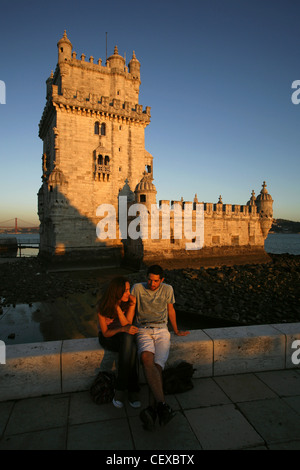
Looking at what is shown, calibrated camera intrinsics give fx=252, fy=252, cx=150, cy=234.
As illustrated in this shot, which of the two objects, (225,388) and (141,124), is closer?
(225,388)

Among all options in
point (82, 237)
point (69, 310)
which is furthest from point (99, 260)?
point (69, 310)

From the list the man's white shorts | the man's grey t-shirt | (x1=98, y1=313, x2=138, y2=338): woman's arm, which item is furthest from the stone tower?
the man's white shorts

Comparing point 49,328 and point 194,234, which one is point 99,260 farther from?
point 49,328

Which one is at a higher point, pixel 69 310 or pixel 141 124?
pixel 141 124

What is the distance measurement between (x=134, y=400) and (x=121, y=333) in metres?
0.79

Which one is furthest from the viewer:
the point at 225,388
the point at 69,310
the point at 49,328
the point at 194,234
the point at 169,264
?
the point at 194,234

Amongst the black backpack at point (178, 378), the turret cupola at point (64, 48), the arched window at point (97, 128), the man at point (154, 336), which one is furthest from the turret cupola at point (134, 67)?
the black backpack at point (178, 378)

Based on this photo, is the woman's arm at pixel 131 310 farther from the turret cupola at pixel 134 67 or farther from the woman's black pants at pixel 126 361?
the turret cupola at pixel 134 67

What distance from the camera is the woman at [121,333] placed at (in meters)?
3.09

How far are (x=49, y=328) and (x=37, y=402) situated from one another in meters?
6.77

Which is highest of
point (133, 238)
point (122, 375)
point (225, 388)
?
point (133, 238)

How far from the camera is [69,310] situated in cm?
1104

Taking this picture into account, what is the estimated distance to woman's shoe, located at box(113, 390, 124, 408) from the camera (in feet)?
9.80

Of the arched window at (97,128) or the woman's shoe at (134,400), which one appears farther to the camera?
the arched window at (97,128)
